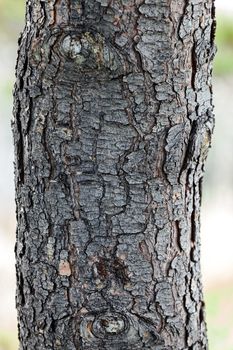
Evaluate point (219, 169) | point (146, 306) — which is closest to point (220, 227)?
point (219, 169)

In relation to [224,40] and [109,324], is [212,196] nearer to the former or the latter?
[224,40]

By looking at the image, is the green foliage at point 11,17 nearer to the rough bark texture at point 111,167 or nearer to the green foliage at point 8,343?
the green foliage at point 8,343

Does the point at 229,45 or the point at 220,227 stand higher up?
the point at 229,45

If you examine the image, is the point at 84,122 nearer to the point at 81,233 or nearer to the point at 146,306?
the point at 81,233

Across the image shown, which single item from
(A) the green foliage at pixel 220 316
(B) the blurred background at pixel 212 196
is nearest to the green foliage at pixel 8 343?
(B) the blurred background at pixel 212 196

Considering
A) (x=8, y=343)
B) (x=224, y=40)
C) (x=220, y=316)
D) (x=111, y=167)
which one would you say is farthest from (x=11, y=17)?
(x=111, y=167)
